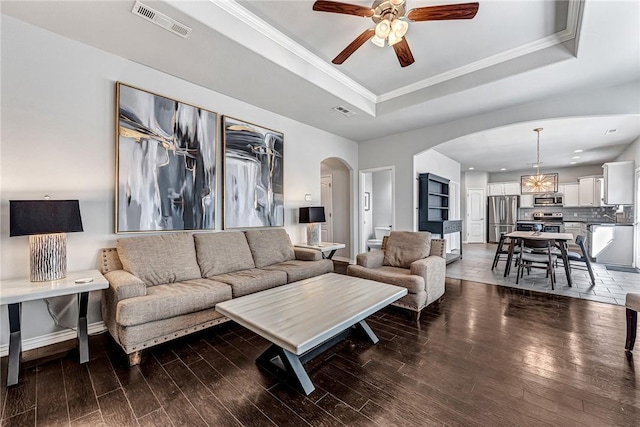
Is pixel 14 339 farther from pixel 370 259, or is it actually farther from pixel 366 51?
pixel 366 51

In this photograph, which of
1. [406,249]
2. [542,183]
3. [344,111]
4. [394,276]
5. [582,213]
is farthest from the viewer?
[582,213]

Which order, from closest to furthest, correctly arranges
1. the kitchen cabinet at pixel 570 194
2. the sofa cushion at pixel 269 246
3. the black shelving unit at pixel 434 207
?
the sofa cushion at pixel 269 246
the black shelving unit at pixel 434 207
the kitchen cabinet at pixel 570 194

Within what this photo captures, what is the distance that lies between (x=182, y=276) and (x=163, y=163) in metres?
1.30

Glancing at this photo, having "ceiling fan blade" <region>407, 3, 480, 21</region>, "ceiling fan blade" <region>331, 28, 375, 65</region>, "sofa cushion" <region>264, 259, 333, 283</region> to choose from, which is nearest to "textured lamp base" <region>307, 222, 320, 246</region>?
"sofa cushion" <region>264, 259, 333, 283</region>

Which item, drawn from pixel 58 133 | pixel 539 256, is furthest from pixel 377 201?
pixel 58 133

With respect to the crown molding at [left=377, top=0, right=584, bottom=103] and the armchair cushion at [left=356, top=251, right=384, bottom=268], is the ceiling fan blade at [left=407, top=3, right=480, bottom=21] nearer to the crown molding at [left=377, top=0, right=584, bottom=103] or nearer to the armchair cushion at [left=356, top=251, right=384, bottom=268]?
the crown molding at [left=377, top=0, right=584, bottom=103]

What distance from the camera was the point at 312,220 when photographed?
430 cm

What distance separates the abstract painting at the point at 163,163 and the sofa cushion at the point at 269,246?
1.93 feet

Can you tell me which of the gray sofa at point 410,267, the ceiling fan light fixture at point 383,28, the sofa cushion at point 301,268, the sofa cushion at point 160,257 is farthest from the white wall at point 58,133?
the gray sofa at point 410,267

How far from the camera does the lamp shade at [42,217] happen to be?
1900 mm

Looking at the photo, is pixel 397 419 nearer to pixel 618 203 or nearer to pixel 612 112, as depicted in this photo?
pixel 612 112

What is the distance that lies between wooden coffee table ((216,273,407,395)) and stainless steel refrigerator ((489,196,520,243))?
9.26 meters

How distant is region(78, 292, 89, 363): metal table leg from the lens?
6.78 feet

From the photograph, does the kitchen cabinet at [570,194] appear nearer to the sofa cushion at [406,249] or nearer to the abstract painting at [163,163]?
the sofa cushion at [406,249]
